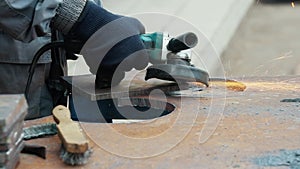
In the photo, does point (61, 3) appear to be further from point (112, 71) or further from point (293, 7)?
point (293, 7)

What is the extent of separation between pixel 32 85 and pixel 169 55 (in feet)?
1.28

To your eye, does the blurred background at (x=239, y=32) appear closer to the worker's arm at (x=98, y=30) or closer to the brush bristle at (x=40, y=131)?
the worker's arm at (x=98, y=30)

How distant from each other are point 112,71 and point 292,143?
0.56m

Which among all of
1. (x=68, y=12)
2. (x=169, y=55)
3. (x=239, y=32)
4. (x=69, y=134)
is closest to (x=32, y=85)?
(x=68, y=12)

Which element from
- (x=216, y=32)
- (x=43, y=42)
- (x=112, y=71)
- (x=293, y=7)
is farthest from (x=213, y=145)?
(x=293, y=7)

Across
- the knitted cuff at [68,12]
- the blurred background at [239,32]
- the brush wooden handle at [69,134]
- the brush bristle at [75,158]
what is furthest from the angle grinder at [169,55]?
the blurred background at [239,32]

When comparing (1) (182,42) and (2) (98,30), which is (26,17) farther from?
(1) (182,42)

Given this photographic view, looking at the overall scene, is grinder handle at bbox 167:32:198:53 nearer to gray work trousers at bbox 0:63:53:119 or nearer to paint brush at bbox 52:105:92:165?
gray work trousers at bbox 0:63:53:119

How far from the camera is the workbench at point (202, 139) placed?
81 cm

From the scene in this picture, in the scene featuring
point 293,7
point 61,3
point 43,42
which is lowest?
point 43,42

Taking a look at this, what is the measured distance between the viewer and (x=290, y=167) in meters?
0.79

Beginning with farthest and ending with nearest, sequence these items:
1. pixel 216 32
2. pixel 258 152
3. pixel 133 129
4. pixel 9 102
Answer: pixel 216 32 < pixel 133 129 < pixel 258 152 < pixel 9 102

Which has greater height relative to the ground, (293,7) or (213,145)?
(293,7)

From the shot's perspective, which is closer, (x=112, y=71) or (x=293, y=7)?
(x=112, y=71)
